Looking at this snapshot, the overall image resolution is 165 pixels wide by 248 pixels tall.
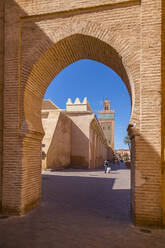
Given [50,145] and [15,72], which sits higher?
[15,72]

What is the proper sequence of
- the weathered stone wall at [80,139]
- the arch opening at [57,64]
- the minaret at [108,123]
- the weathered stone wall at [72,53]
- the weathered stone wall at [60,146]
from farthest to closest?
1. the minaret at [108,123]
2. the weathered stone wall at [80,139]
3. the weathered stone wall at [60,146]
4. the arch opening at [57,64]
5. the weathered stone wall at [72,53]

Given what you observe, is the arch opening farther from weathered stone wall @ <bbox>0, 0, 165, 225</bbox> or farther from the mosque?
the mosque

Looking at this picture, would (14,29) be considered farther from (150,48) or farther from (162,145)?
(162,145)

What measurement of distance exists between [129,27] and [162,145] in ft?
10.5

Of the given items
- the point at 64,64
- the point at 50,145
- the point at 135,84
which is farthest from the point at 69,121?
the point at 135,84

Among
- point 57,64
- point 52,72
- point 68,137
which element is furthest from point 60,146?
point 57,64

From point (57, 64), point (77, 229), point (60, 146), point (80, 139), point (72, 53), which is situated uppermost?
point (72, 53)

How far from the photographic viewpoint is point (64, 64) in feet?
21.4

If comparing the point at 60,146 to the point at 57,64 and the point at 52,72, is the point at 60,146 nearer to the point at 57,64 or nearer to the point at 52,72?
the point at 52,72

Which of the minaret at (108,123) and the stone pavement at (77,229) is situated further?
the minaret at (108,123)

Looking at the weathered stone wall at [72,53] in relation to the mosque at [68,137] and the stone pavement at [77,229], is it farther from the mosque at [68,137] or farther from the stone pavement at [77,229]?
the mosque at [68,137]

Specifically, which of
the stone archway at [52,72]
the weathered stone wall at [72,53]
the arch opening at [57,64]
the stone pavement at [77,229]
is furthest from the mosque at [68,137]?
the weathered stone wall at [72,53]

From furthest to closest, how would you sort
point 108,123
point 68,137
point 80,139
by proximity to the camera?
point 108,123
point 80,139
point 68,137

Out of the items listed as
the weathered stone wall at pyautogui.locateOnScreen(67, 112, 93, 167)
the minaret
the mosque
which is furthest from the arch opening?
the minaret
